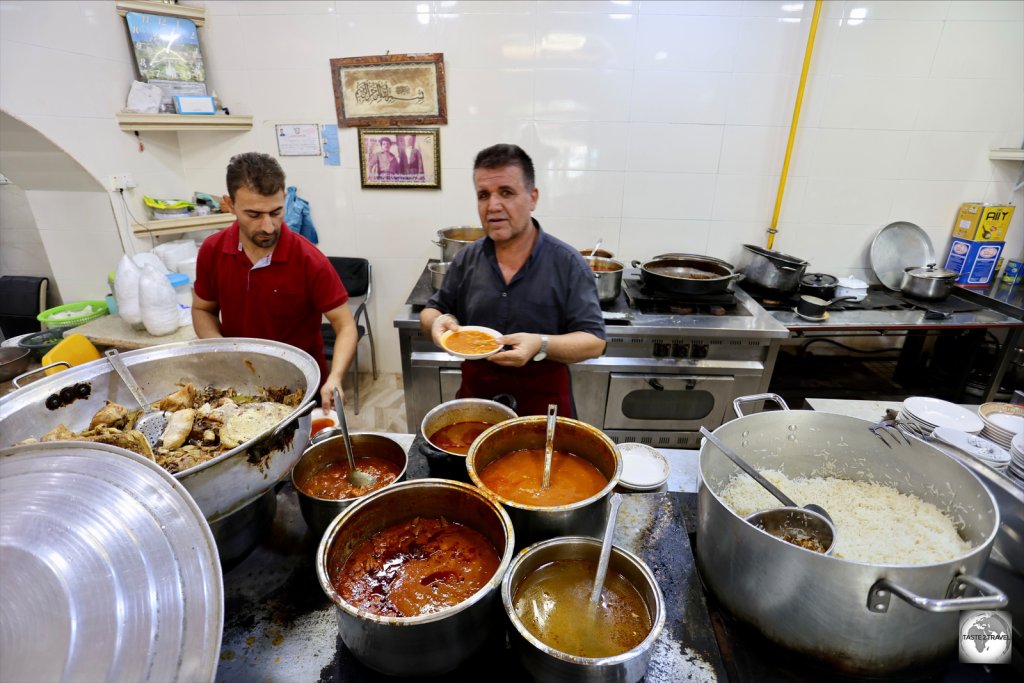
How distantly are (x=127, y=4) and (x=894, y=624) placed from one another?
519cm

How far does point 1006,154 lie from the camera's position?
3.56m

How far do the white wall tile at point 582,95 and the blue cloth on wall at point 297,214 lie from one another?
2193 mm

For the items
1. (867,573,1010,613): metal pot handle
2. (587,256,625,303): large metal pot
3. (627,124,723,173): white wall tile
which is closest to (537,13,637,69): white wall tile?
(627,124,723,173): white wall tile

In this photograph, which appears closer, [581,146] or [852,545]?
[852,545]

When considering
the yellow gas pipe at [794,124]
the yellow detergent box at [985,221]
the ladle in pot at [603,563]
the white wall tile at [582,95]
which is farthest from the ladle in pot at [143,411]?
the yellow detergent box at [985,221]

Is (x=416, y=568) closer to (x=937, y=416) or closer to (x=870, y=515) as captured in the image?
(x=870, y=515)

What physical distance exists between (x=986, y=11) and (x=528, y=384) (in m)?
4.37

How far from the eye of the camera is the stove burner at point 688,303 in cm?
326

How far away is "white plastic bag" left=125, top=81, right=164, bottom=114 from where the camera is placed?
3.49m

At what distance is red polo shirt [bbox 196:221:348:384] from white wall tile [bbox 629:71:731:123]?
9.24ft

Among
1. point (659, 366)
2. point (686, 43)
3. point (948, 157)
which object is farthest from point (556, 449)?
point (948, 157)

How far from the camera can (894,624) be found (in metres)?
0.86

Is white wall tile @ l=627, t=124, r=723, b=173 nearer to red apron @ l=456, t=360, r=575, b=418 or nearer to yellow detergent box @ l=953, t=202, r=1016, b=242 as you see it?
yellow detergent box @ l=953, t=202, r=1016, b=242

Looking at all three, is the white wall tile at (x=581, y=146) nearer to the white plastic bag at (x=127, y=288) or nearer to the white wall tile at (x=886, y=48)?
the white wall tile at (x=886, y=48)
